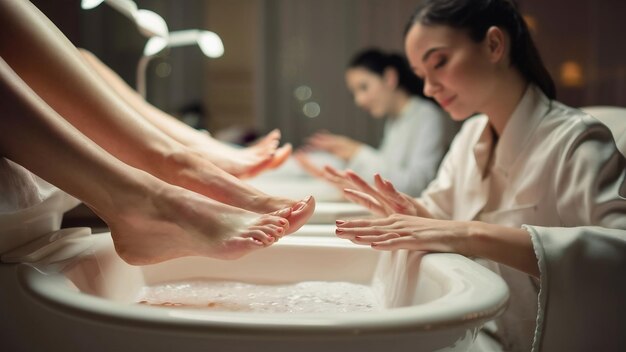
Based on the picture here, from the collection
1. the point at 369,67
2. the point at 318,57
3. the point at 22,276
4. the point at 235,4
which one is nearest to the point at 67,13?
the point at 22,276

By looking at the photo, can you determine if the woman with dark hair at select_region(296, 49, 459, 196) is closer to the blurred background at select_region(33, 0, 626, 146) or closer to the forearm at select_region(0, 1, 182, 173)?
the blurred background at select_region(33, 0, 626, 146)

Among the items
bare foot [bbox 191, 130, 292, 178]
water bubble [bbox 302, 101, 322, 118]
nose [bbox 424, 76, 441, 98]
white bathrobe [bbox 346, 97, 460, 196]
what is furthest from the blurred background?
nose [bbox 424, 76, 441, 98]

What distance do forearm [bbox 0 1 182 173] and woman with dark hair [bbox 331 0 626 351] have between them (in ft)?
1.00

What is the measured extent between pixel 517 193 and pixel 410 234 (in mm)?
271

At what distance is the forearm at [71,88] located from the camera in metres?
0.73

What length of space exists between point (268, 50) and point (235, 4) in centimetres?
141

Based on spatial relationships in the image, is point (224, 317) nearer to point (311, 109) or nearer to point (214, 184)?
point (214, 184)

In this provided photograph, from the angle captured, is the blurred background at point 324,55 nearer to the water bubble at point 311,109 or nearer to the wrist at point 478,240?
the water bubble at point 311,109

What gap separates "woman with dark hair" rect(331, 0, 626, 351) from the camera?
28.6 inches

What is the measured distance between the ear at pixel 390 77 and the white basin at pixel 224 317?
1751 millimetres

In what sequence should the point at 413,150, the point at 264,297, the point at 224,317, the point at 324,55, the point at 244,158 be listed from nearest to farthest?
1. the point at 224,317
2. the point at 264,297
3. the point at 244,158
4. the point at 413,150
5. the point at 324,55

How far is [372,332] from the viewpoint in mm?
457

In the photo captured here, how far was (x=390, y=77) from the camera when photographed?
250 centimetres

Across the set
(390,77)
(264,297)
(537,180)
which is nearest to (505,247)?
(537,180)
